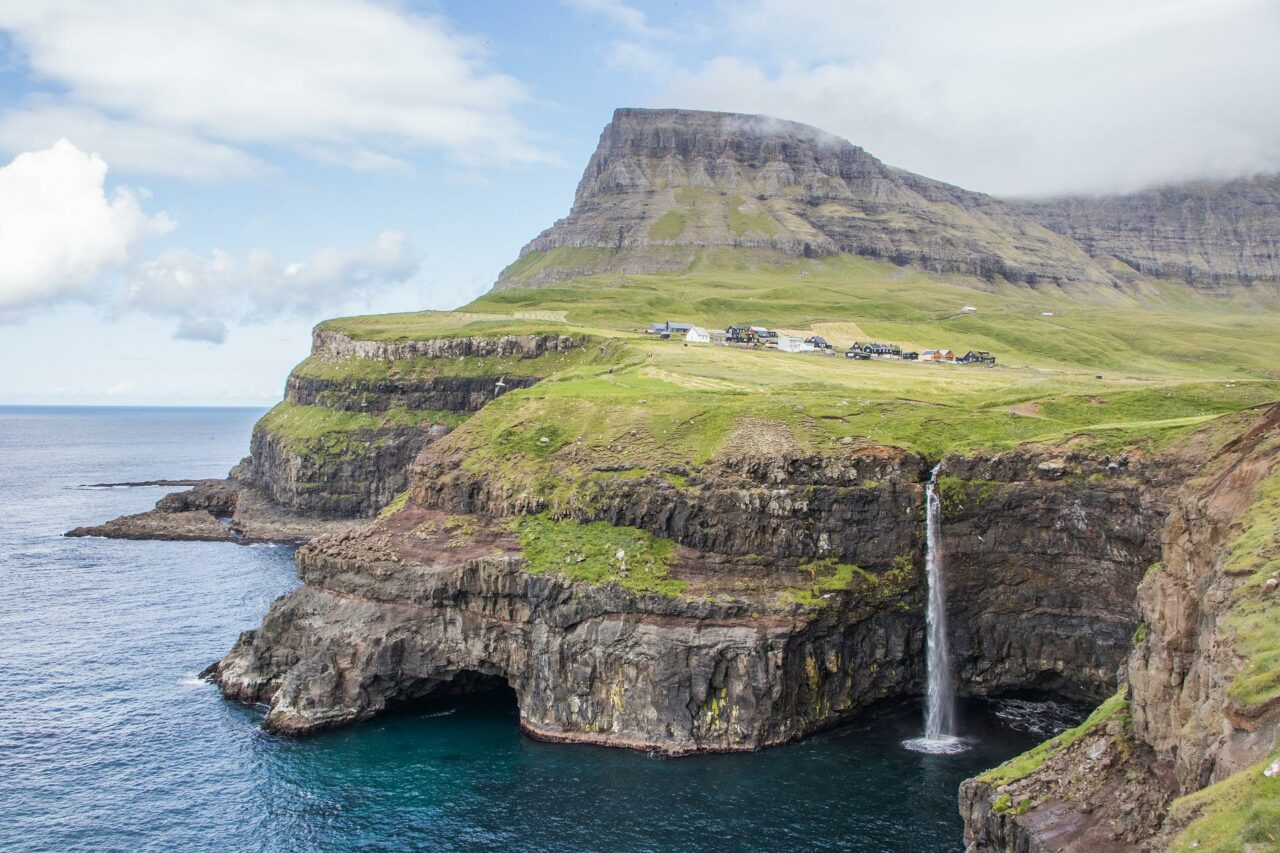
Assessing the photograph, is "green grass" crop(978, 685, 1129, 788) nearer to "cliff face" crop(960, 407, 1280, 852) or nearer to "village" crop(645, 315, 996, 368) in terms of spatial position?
"cliff face" crop(960, 407, 1280, 852)

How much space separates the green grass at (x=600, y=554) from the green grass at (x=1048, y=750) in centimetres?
3100

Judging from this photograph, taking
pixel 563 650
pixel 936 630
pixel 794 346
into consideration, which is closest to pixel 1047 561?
pixel 936 630

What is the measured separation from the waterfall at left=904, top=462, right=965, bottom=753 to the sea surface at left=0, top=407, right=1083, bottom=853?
160 cm

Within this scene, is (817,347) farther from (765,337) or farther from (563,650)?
(563,650)

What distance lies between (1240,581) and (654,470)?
166 ft

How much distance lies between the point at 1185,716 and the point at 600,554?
4661 cm

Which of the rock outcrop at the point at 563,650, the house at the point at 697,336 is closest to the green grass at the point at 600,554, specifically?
the rock outcrop at the point at 563,650

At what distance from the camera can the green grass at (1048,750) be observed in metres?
42.1

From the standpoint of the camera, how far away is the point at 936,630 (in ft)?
243

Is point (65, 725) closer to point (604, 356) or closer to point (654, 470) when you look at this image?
point (654, 470)

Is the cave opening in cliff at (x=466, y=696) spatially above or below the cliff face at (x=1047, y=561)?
below

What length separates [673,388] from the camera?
101875mm

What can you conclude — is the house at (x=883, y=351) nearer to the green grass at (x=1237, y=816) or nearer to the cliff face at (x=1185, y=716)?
the cliff face at (x=1185, y=716)

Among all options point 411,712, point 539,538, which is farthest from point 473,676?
point 539,538
